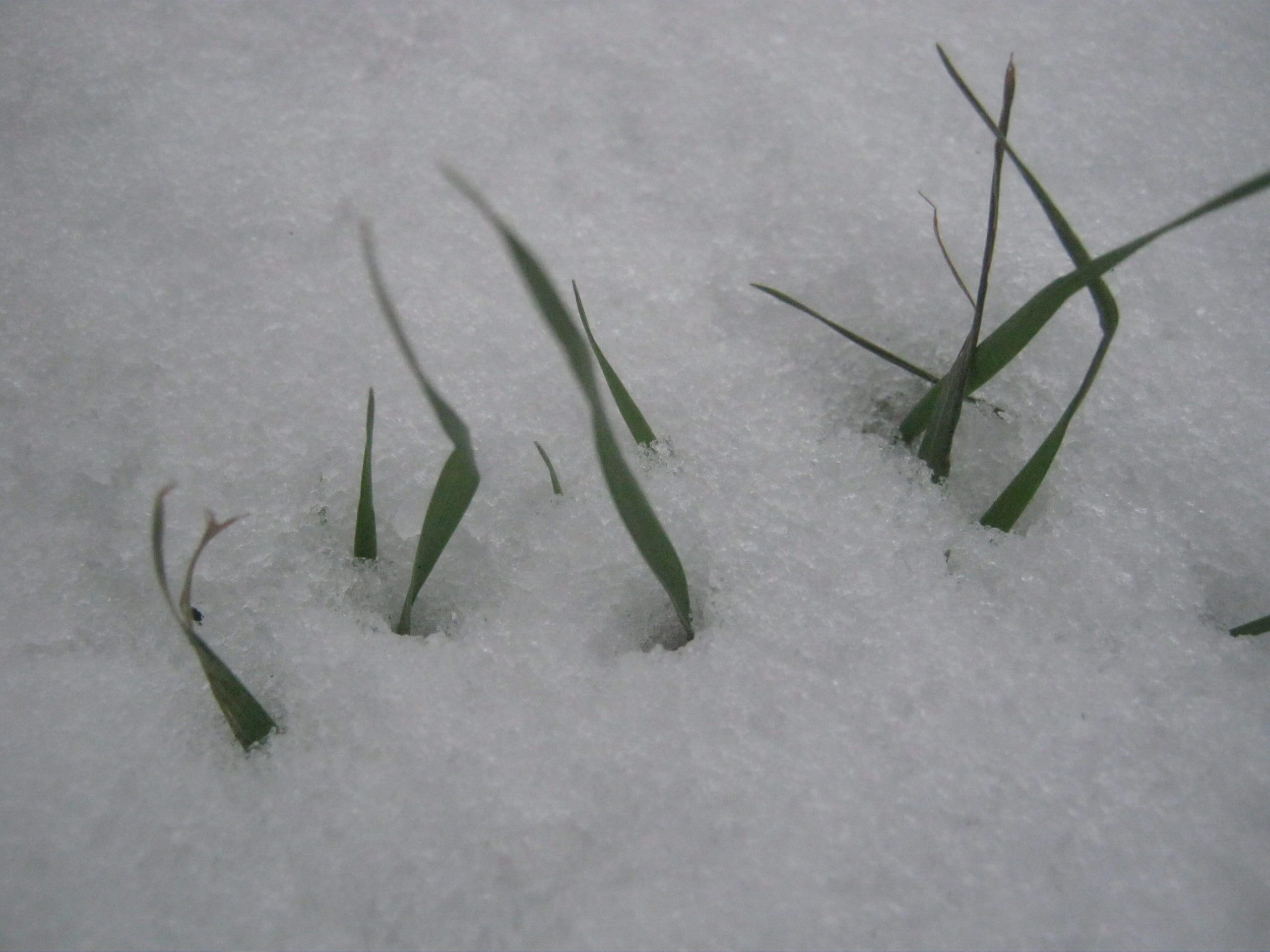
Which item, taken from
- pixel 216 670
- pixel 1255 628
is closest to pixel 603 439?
pixel 216 670

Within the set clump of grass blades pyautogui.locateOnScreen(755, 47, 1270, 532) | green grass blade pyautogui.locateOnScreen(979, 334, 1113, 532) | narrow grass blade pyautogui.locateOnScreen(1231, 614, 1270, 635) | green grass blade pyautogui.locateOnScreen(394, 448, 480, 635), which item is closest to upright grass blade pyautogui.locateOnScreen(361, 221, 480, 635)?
green grass blade pyautogui.locateOnScreen(394, 448, 480, 635)

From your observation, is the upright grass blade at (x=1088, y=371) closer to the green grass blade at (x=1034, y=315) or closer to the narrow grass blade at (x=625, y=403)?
the green grass blade at (x=1034, y=315)

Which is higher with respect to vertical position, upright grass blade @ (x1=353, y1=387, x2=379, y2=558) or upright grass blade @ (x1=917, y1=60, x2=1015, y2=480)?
upright grass blade @ (x1=917, y1=60, x2=1015, y2=480)

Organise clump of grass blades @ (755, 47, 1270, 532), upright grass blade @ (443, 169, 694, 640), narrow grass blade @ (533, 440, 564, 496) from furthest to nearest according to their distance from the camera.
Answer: narrow grass blade @ (533, 440, 564, 496)
clump of grass blades @ (755, 47, 1270, 532)
upright grass blade @ (443, 169, 694, 640)

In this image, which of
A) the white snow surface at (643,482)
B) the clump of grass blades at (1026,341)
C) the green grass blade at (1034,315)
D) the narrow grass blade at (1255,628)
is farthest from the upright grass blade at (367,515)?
the narrow grass blade at (1255,628)

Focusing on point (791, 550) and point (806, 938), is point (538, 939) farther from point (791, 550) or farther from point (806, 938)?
point (791, 550)

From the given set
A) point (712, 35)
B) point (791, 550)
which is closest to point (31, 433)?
point (791, 550)

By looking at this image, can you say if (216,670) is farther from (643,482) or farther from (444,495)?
(643,482)

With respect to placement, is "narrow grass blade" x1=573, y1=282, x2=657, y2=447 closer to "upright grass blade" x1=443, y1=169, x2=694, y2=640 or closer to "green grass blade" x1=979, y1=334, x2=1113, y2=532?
"upright grass blade" x1=443, y1=169, x2=694, y2=640
